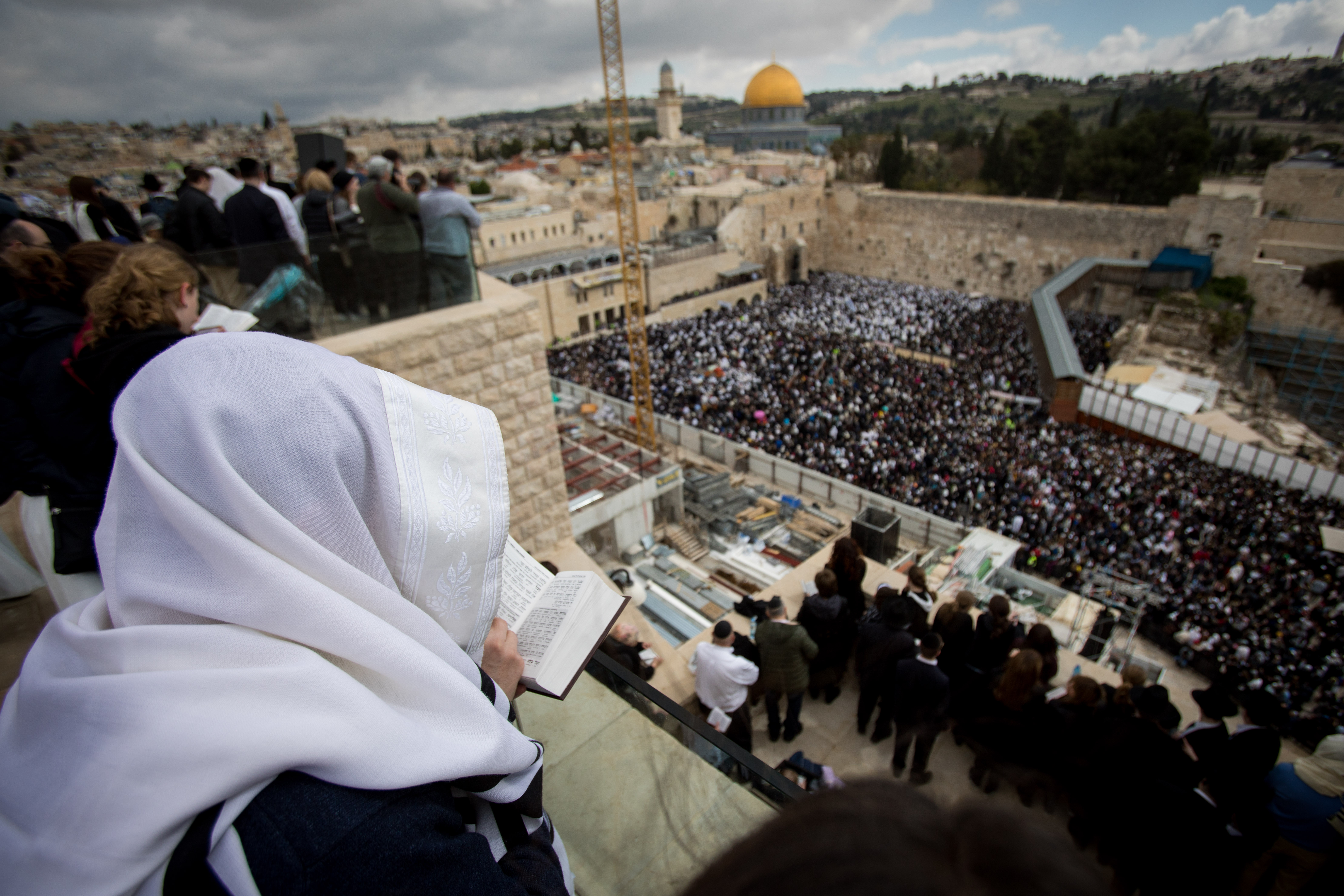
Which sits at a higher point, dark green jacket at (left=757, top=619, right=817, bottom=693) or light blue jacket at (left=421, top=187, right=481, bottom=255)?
light blue jacket at (left=421, top=187, right=481, bottom=255)

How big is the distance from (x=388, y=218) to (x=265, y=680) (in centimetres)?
447

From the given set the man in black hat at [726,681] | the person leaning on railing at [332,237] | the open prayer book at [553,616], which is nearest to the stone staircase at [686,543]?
the man in black hat at [726,681]

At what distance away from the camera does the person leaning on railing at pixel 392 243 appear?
4.16 m

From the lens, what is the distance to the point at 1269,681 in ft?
24.2

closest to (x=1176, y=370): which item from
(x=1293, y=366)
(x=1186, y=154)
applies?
(x=1293, y=366)

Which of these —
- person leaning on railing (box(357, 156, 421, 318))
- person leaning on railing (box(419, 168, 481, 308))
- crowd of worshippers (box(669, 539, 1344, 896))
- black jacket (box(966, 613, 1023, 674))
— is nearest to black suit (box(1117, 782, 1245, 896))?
crowd of worshippers (box(669, 539, 1344, 896))

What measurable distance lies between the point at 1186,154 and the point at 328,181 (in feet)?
103

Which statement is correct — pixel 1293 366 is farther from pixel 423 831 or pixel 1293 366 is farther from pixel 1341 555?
pixel 423 831

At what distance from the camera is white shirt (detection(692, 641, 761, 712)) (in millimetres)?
3285

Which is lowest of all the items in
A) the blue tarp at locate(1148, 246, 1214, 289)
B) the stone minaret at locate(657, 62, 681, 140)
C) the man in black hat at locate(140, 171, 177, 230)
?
the blue tarp at locate(1148, 246, 1214, 289)

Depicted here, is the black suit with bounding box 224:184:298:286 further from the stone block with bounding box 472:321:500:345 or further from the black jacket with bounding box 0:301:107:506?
the black jacket with bounding box 0:301:107:506

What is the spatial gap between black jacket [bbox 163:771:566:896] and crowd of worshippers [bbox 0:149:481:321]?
13.0 ft

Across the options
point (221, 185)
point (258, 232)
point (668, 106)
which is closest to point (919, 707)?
point (258, 232)

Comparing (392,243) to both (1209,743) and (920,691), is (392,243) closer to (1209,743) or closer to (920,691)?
(920,691)
